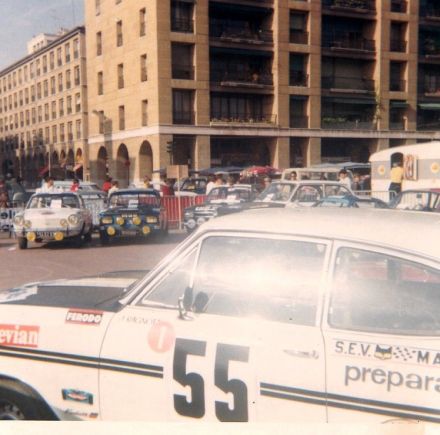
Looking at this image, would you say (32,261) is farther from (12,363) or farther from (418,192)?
(12,363)

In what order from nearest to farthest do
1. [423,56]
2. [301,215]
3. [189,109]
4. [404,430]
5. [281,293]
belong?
[404,430] → [281,293] → [301,215] → [189,109] → [423,56]

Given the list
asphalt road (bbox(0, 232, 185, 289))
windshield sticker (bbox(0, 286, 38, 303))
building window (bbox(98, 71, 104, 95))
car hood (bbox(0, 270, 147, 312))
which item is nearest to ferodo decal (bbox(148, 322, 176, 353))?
car hood (bbox(0, 270, 147, 312))

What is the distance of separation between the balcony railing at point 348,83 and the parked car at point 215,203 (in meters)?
27.5

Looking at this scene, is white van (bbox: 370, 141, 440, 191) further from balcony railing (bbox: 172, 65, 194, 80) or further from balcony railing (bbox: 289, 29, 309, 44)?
balcony railing (bbox: 289, 29, 309, 44)

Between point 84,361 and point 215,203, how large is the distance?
44.2 feet

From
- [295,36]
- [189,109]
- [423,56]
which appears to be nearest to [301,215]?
[189,109]

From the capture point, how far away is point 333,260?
107 inches

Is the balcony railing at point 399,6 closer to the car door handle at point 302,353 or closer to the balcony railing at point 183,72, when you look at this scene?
the balcony railing at point 183,72

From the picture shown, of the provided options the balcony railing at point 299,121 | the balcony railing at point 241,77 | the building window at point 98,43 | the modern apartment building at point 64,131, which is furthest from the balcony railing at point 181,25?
the balcony railing at point 299,121

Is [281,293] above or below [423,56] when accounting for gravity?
below

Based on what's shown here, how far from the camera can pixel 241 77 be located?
132ft

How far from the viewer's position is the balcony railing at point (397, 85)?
4425 cm

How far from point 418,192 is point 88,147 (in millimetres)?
38629

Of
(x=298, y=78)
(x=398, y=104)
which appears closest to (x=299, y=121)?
(x=298, y=78)
